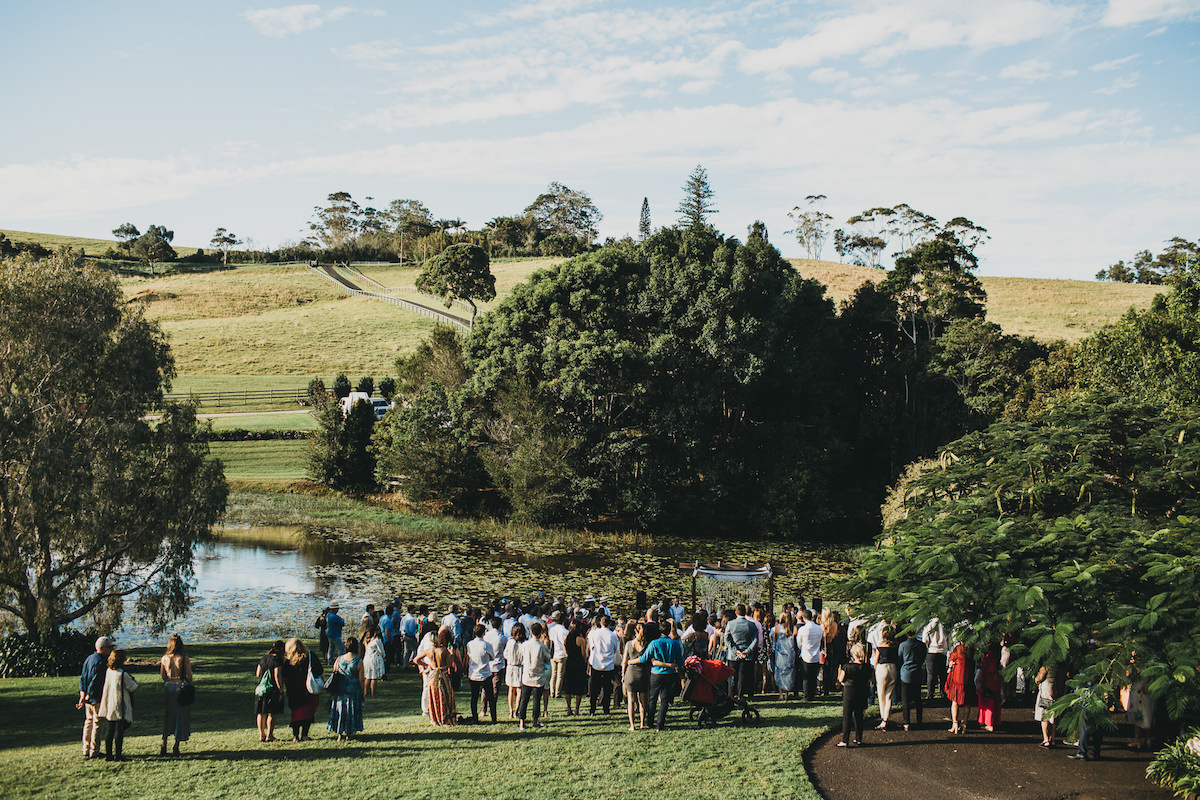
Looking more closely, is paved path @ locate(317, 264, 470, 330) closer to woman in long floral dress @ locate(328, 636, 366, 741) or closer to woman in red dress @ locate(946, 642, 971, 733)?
woman in long floral dress @ locate(328, 636, 366, 741)

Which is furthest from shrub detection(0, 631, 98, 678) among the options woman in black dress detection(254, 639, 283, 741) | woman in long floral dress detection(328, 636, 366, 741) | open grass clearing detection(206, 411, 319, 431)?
open grass clearing detection(206, 411, 319, 431)

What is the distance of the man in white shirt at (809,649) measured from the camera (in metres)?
13.9

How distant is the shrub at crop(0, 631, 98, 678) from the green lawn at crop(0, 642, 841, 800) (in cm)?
403

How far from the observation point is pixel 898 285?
46656mm

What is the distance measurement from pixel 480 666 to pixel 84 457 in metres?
11.1

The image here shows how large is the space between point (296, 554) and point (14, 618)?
13.4 m

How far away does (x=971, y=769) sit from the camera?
1079cm

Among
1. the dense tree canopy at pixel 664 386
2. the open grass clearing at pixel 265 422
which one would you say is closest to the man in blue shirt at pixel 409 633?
the dense tree canopy at pixel 664 386

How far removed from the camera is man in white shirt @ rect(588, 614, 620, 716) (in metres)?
12.6

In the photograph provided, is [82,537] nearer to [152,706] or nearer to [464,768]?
[152,706]

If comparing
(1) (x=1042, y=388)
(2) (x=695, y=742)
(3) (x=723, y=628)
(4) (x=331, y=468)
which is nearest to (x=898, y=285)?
(1) (x=1042, y=388)

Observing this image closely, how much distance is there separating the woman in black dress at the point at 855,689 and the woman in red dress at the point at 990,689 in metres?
1.98

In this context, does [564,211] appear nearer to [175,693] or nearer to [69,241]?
[69,241]

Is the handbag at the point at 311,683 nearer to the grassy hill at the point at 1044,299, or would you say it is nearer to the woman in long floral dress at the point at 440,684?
the woman in long floral dress at the point at 440,684
